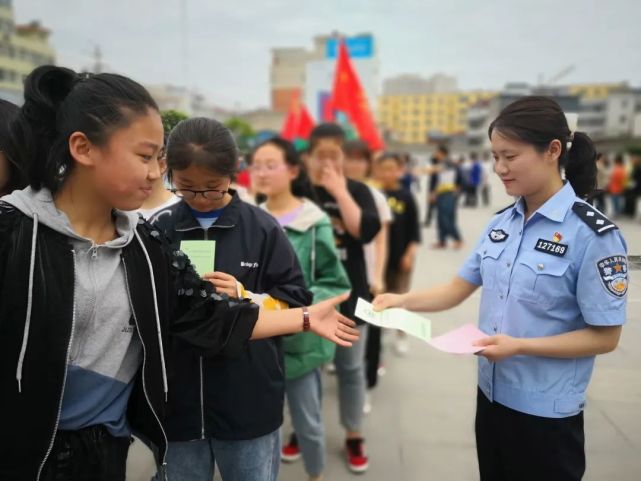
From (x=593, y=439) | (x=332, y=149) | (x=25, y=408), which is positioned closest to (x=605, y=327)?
(x=593, y=439)

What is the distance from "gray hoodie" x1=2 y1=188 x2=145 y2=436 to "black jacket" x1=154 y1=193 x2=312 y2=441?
0.30m

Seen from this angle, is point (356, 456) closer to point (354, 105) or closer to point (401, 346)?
point (401, 346)

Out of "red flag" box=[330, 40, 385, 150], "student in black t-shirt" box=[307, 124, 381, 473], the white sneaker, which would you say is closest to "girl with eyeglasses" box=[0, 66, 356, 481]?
"student in black t-shirt" box=[307, 124, 381, 473]

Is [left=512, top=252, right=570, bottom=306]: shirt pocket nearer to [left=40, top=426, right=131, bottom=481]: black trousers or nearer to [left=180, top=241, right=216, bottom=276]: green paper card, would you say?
[left=180, top=241, right=216, bottom=276]: green paper card

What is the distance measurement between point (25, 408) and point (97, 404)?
0.14 m

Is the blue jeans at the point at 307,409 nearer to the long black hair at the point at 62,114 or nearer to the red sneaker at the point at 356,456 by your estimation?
the red sneaker at the point at 356,456

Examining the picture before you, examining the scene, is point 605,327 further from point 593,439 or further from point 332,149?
point 332,149

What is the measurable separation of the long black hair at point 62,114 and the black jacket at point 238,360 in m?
0.46

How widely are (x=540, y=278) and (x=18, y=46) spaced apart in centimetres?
3607

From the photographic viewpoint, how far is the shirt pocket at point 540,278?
1296 millimetres

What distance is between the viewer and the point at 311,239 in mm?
2057

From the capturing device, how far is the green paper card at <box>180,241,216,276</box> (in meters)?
1.40

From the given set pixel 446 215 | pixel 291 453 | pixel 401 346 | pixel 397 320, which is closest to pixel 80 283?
pixel 397 320

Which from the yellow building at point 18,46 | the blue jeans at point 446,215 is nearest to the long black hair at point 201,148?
the blue jeans at point 446,215
